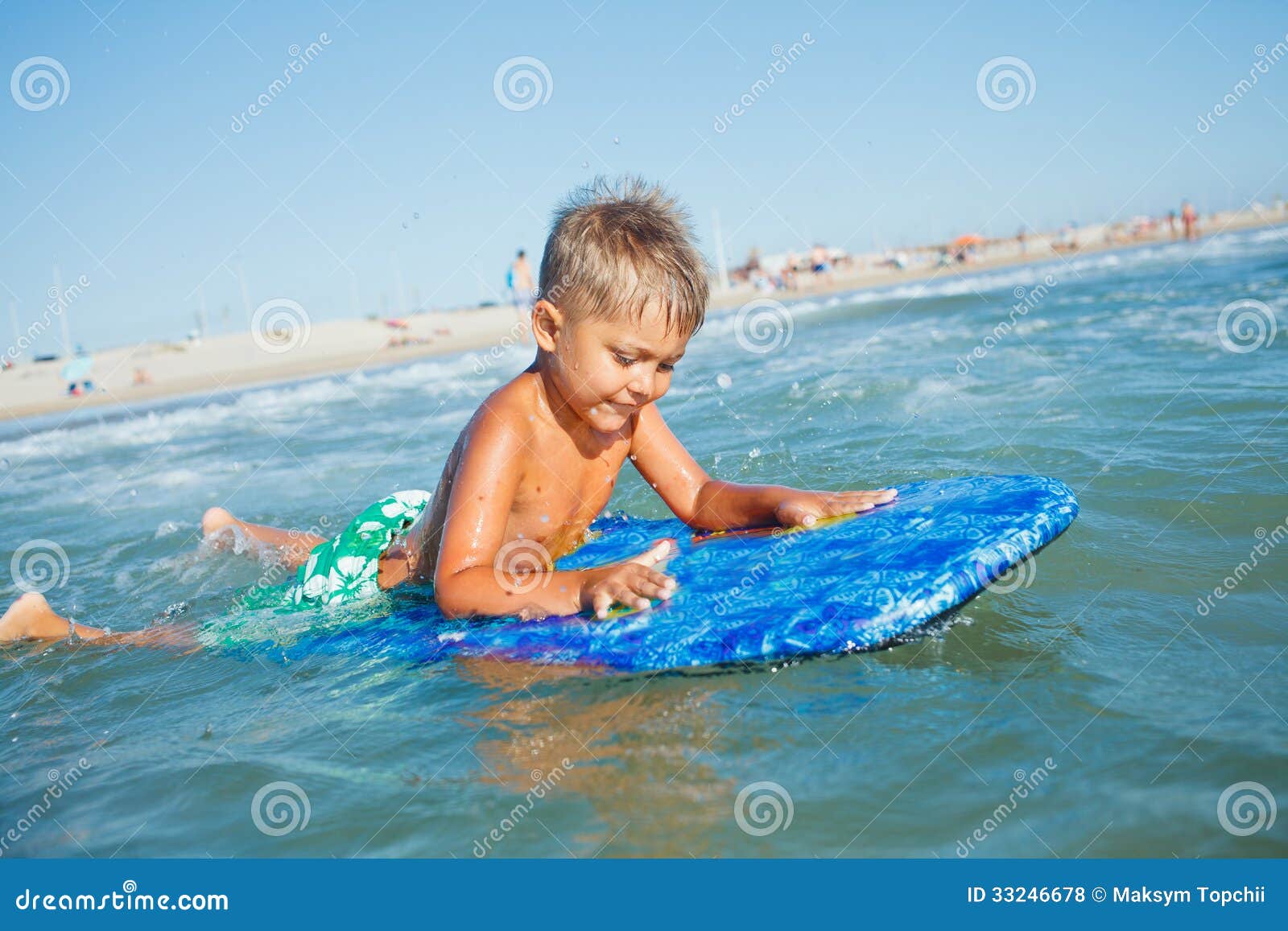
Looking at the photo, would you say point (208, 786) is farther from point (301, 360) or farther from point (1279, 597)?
point (301, 360)

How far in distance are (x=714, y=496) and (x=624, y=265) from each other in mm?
1257

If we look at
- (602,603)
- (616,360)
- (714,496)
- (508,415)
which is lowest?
(602,603)

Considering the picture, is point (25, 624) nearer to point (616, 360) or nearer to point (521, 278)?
point (616, 360)

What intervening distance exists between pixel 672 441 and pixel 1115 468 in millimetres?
2183

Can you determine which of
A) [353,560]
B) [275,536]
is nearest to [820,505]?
[353,560]

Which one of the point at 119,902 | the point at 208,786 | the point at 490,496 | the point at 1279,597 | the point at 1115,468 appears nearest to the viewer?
the point at 119,902

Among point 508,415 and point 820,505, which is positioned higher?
point 508,415

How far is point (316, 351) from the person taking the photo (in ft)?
107

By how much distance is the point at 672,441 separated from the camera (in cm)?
373

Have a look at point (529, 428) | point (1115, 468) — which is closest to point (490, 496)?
point (529, 428)

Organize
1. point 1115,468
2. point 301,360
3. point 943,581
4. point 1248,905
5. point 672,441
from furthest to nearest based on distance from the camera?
point 301,360 → point 1115,468 → point 672,441 → point 943,581 → point 1248,905

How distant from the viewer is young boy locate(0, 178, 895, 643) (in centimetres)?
275

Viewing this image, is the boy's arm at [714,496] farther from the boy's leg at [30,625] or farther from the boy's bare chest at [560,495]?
the boy's leg at [30,625]

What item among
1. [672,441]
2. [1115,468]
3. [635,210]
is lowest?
[1115,468]
